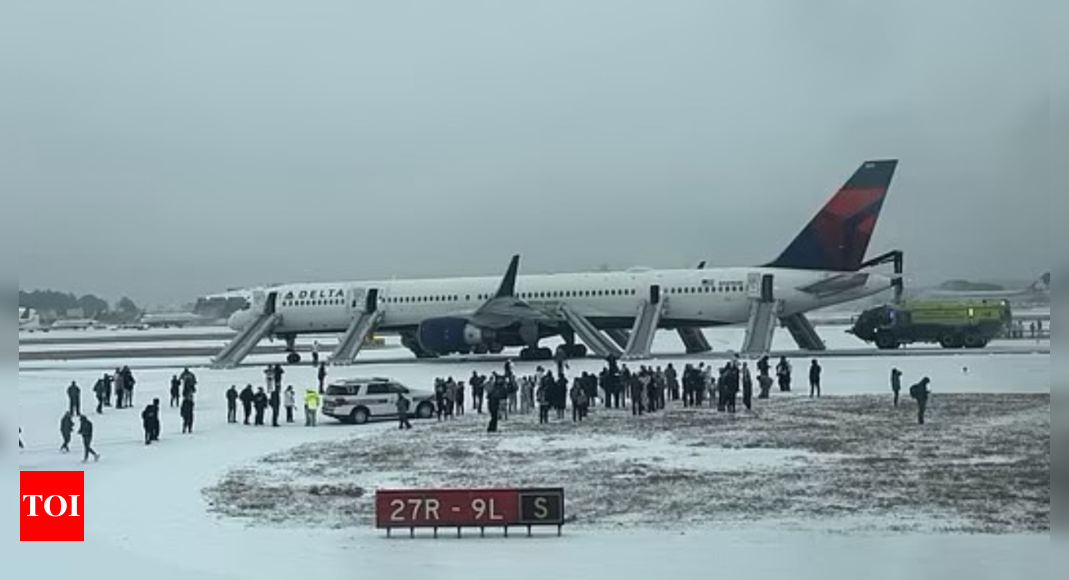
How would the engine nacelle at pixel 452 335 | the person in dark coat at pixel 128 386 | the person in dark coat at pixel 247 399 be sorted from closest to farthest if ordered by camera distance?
the person in dark coat at pixel 247 399, the person in dark coat at pixel 128 386, the engine nacelle at pixel 452 335

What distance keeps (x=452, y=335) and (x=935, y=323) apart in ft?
69.3

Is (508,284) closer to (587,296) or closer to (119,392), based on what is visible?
(587,296)

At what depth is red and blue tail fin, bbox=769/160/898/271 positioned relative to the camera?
54250mm

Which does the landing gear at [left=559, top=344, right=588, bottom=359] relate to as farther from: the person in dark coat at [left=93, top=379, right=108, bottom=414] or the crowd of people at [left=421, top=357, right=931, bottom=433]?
the person in dark coat at [left=93, top=379, right=108, bottom=414]

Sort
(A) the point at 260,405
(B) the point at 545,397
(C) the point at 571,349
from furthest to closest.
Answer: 1. (C) the point at 571,349
2. (A) the point at 260,405
3. (B) the point at 545,397

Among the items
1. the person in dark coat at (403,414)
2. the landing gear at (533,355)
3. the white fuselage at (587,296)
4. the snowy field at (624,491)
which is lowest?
the snowy field at (624,491)

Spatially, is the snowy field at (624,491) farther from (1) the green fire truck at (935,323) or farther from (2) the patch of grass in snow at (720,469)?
(1) the green fire truck at (935,323)

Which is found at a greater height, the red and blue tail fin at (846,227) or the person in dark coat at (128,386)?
the red and blue tail fin at (846,227)

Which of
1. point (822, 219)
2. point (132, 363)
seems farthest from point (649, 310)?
point (132, 363)

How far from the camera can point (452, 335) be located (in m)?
52.2

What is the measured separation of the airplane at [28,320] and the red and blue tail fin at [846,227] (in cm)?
4190

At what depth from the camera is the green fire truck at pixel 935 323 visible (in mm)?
54469

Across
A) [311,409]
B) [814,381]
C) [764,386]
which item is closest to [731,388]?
[814,381]

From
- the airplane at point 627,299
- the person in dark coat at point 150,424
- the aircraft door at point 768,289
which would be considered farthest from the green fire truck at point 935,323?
the person in dark coat at point 150,424
